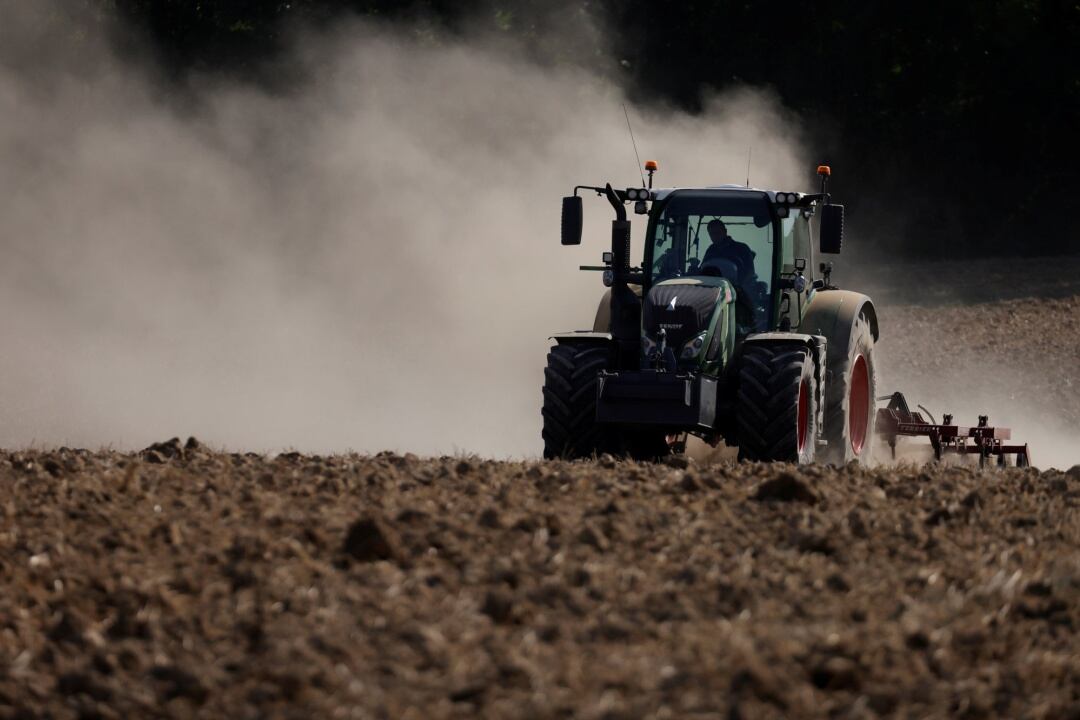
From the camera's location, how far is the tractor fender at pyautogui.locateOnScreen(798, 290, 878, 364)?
13.6 metres

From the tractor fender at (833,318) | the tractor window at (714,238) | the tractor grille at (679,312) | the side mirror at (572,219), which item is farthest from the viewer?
the tractor fender at (833,318)

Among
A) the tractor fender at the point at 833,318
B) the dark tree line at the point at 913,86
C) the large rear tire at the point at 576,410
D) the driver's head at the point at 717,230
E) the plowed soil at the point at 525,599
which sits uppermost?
the dark tree line at the point at 913,86

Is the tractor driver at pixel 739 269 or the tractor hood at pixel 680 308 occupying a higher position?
the tractor driver at pixel 739 269

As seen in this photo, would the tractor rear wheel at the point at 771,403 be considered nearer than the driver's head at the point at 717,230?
Yes

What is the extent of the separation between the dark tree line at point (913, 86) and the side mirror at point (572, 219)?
25.4m

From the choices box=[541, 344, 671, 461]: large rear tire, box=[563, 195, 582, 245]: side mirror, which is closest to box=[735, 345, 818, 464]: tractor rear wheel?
box=[541, 344, 671, 461]: large rear tire

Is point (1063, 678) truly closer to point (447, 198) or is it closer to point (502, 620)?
point (502, 620)

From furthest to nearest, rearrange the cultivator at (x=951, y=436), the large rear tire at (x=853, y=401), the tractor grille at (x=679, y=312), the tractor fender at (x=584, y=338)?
the cultivator at (x=951, y=436)
the large rear tire at (x=853, y=401)
the tractor fender at (x=584, y=338)
the tractor grille at (x=679, y=312)

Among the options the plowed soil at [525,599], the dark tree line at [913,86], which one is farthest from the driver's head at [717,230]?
the dark tree line at [913,86]

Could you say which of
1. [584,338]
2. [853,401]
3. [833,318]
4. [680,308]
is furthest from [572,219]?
[853,401]

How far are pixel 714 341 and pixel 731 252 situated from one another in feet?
3.64

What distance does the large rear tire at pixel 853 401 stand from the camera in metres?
13.4

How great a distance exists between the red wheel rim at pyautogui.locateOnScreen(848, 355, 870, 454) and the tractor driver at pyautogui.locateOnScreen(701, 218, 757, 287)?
1737 millimetres

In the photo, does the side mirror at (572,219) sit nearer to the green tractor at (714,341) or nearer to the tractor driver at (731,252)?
the green tractor at (714,341)
